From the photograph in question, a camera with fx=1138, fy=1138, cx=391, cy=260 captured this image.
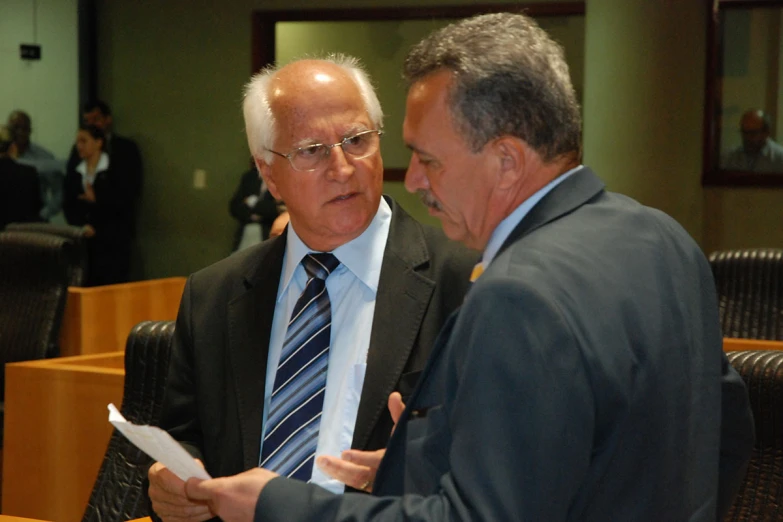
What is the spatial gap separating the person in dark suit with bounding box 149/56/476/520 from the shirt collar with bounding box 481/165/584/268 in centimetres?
62

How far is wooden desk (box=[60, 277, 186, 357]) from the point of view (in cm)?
509

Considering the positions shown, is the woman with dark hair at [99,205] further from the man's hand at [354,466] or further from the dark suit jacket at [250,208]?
the man's hand at [354,466]

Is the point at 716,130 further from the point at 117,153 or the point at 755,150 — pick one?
the point at 117,153

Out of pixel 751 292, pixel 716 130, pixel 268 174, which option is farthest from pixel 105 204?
pixel 268 174

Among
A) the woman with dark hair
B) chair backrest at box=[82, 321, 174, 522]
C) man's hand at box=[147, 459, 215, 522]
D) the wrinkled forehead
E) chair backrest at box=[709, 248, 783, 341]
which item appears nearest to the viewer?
man's hand at box=[147, 459, 215, 522]

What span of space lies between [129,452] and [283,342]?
88cm

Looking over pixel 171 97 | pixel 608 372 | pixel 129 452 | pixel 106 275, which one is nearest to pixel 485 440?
pixel 608 372

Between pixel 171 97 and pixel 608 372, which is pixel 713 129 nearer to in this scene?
pixel 171 97

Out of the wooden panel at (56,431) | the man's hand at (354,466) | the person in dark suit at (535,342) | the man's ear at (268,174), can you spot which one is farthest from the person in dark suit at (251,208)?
the person in dark suit at (535,342)

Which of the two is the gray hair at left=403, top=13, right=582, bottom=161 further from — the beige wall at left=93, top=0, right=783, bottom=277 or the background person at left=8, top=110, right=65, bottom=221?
the background person at left=8, top=110, right=65, bottom=221

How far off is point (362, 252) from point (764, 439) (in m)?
0.90

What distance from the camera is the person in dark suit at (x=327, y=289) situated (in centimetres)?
199

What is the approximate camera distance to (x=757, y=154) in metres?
7.46

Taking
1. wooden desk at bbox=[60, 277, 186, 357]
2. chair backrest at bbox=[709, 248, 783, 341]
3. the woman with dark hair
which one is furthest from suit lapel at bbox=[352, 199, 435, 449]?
the woman with dark hair
